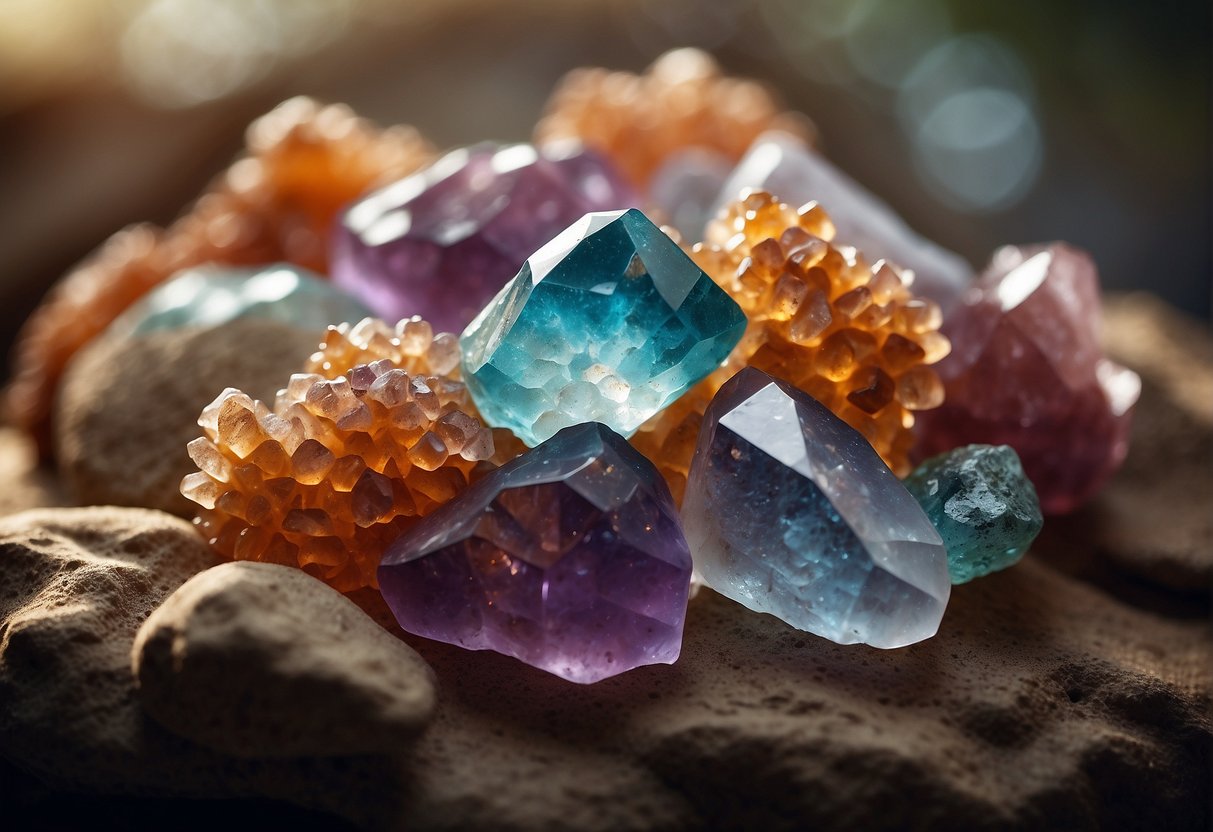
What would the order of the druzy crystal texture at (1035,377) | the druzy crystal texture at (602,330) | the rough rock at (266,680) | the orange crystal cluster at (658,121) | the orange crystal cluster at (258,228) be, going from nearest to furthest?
the rough rock at (266,680) → the druzy crystal texture at (602,330) → the druzy crystal texture at (1035,377) → the orange crystal cluster at (258,228) → the orange crystal cluster at (658,121)

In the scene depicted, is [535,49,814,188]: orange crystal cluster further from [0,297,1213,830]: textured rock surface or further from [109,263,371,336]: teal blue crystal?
[0,297,1213,830]: textured rock surface

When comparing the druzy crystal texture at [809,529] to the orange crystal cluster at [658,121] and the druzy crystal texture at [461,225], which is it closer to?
the druzy crystal texture at [461,225]

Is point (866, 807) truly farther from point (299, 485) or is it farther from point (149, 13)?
point (149, 13)

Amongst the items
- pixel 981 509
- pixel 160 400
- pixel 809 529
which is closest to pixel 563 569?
pixel 809 529

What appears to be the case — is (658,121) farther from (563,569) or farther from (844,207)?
(563,569)

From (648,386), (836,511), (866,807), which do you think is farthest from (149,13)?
(866,807)

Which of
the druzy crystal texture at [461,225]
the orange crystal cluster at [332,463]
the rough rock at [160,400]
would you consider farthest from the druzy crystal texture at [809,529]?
the rough rock at [160,400]

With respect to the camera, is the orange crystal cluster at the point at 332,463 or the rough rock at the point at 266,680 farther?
the orange crystal cluster at the point at 332,463
